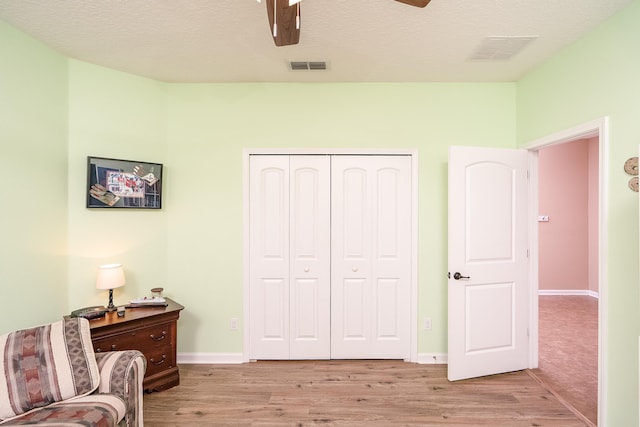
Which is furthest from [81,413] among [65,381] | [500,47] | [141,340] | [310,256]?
[500,47]

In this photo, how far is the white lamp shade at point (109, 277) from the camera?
240 centimetres

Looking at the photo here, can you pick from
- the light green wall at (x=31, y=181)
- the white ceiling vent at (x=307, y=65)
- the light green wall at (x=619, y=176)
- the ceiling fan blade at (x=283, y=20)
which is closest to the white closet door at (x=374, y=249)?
the white ceiling vent at (x=307, y=65)

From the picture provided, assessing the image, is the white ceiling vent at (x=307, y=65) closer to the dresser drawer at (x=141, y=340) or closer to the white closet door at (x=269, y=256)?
the white closet door at (x=269, y=256)

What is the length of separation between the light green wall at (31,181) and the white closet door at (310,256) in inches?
73.3

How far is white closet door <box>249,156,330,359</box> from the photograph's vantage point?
2.98 metres

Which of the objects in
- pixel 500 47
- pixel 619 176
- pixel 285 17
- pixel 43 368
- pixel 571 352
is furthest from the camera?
pixel 571 352

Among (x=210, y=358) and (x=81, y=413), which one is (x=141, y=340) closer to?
(x=210, y=358)

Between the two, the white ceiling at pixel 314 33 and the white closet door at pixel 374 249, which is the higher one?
the white ceiling at pixel 314 33

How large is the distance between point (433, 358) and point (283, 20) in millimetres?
2981

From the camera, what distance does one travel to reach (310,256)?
2986 mm

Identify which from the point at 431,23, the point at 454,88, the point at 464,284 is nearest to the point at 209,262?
the point at 464,284

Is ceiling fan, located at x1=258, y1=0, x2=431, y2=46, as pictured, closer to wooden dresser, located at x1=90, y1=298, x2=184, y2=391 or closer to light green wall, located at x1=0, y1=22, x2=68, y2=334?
light green wall, located at x1=0, y1=22, x2=68, y2=334

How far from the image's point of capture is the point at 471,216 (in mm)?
2623

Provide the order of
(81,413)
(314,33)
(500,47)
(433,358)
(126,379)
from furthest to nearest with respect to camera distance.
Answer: (433,358) → (500,47) → (314,33) → (126,379) → (81,413)
